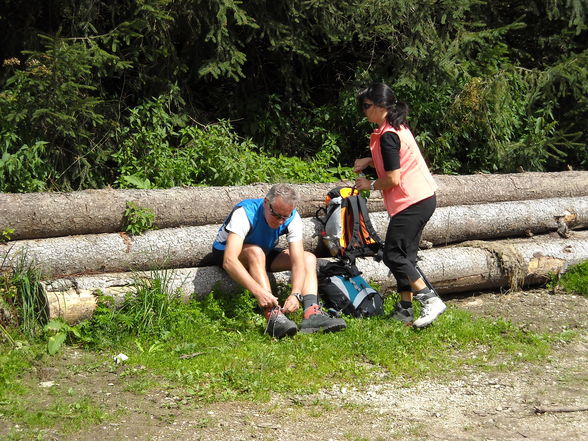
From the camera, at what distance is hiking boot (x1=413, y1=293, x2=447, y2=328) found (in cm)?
695

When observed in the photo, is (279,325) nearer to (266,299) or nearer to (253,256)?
(266,299)

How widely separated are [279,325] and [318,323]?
37cm

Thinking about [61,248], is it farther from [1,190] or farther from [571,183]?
[571,183]

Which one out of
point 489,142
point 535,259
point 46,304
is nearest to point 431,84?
point 489,142

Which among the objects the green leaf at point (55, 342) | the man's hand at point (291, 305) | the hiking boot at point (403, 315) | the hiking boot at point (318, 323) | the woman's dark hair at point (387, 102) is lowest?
the hiking boot at point (403, 315)

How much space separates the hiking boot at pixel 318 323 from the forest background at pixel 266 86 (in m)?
2.93

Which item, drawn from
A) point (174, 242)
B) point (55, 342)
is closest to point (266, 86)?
point (174, 242)

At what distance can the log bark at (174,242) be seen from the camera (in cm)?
705

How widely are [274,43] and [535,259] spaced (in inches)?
165

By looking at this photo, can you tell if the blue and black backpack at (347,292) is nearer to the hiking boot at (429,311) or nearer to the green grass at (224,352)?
the green grass at (224,352)

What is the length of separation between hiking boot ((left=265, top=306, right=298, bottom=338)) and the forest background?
9.46 feet

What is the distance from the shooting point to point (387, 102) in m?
6.96

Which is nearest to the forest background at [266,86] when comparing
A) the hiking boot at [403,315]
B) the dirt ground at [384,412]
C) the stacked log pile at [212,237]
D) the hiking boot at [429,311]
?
the stacked log pile at [212,237]

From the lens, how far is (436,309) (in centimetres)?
702
